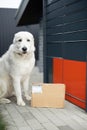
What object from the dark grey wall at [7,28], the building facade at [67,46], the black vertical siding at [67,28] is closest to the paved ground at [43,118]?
the building facade at [67,46]

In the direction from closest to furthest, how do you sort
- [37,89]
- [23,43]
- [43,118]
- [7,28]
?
1. [43,118]
2. [23,43]
3. [37,89]
4. [7,28]

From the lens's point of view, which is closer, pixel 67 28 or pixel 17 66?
pixel 17 66

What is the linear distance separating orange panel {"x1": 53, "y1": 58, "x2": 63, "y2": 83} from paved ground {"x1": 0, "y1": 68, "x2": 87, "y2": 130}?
30.8 inches

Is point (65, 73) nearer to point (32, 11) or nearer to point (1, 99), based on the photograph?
point (1, 99)

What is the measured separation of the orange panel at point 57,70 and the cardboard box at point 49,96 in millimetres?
817

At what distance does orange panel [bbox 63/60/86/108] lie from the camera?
17.0 feet

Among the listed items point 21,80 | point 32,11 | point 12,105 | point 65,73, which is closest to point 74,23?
point 65,73

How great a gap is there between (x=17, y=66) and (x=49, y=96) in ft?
2.54

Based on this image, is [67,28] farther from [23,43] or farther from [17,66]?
[17,66]

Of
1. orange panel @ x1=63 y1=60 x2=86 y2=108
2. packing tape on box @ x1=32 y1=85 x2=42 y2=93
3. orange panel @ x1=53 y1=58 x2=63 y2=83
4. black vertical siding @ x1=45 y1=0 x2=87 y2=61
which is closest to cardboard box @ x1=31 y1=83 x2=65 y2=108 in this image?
packing tape on box @ x1=32 y1=85 x2=42 y2=93

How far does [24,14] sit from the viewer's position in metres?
9.34

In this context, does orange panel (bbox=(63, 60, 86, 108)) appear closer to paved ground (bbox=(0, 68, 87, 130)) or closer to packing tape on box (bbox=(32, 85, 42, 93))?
paved ground (bbox=(0, 68, 87, 130))

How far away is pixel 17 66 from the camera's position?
549cm

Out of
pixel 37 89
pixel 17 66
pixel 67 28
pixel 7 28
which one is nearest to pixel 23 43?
pixel 17 66
